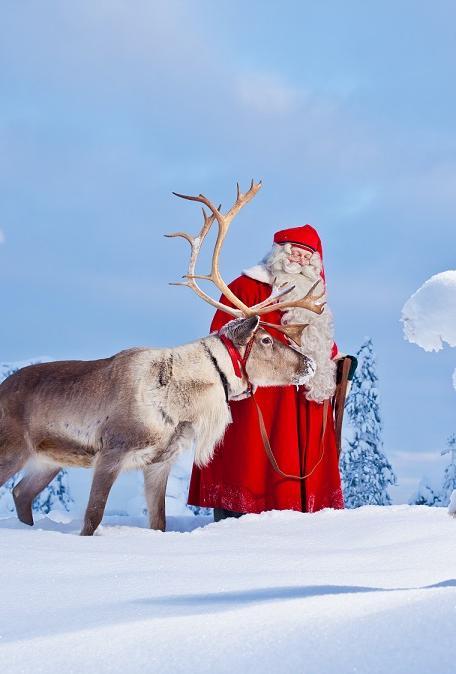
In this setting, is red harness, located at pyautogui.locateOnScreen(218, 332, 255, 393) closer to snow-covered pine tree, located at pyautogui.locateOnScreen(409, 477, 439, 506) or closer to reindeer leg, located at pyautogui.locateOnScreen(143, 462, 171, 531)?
reindeer leg, located at pyautogui.locateOnScreen(143, 462, 171, 531)

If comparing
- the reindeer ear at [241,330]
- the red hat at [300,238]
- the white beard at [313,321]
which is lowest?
the reindeer ear at [241,330]

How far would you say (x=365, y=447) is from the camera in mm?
14312

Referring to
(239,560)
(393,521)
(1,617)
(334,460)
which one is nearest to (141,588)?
(1,617)

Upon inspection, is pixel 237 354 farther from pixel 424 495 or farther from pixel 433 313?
pixel 424 495

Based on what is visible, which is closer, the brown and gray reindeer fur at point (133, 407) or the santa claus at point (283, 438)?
the brown and gray reindeer fur at point (133, 407)

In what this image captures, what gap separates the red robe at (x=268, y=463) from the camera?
20.8 ft

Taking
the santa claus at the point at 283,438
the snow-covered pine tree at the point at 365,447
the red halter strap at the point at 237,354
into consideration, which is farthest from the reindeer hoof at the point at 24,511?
the snow-covered pine tree at the point at 365,447

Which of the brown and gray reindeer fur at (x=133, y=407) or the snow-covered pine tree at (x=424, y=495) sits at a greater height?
the snow-covered pine tree at (x=424, y=495)

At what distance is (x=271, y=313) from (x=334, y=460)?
1230 mm

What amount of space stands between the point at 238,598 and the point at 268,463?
11.0 feet

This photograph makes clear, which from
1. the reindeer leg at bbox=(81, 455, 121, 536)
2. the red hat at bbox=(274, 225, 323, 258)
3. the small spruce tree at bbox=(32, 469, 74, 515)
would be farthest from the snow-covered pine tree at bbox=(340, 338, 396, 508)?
the reindeer leg at bbox=(81, 455, 121, 536)

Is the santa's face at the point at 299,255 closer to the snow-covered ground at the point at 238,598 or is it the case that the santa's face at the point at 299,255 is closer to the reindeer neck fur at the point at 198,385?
the reindeer neck fur at the point at 198,385

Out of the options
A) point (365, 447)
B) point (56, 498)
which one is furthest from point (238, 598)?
point (56, 498)

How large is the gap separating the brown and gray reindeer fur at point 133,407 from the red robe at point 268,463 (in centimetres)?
67
